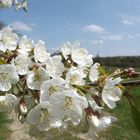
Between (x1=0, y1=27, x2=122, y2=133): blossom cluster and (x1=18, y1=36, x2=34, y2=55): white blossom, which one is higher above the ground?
(x1=18, y1=36, x2=34, y2=55): white blossom

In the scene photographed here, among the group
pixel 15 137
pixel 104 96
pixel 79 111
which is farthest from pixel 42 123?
pixel 15 137

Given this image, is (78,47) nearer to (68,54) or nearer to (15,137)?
(68,54)

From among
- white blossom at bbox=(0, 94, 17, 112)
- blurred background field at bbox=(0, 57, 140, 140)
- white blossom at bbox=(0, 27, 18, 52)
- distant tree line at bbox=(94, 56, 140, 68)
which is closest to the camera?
white blossom at bbox=(0, 94, 17, 112)

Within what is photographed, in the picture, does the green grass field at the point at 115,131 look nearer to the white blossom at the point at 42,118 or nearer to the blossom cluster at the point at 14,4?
the blossom cluster at the point at 14,4

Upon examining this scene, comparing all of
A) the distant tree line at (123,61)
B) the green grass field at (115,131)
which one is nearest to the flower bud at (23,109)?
the green grass field at (115,131)

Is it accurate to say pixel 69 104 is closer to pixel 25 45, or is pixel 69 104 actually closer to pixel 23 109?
pixel 23 109

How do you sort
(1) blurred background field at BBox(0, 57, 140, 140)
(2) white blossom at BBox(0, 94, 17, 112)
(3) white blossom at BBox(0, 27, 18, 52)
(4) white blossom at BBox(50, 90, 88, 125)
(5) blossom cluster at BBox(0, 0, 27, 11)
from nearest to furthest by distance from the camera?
(4) white blossom at BBox(50, 90, 88, 125)
(2) white blossom at BBox(0, 94, 17, 112)
(3) white blossom at BBox(0, 27, 18, 52)
(5) blossom cluster at BBox(0, 0, 27, 11)
(1) blurred background field at BBox(0, 57, 140, 140)

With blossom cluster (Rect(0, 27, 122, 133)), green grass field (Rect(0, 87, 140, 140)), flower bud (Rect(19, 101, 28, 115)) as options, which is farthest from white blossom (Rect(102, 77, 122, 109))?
green grass field (Rect(0, 87, 140, 140))

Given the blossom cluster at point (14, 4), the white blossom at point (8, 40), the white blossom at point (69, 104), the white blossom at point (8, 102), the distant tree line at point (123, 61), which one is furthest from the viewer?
the distant tree line at point (123, 61)

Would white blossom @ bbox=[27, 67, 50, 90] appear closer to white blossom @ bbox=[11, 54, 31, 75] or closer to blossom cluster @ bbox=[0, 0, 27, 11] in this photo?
white blossom @ bbox=[11, 54, 31, 75]
